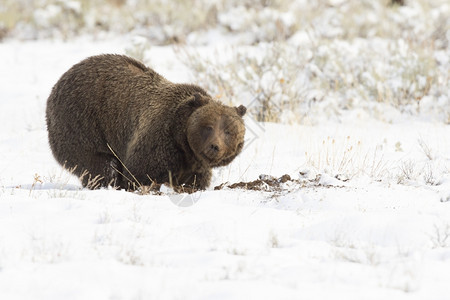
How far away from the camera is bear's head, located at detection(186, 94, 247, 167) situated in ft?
20.5

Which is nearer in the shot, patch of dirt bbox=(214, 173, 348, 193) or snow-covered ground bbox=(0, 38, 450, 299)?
snow-covered ground bbox=(0, 38, 450, 299)

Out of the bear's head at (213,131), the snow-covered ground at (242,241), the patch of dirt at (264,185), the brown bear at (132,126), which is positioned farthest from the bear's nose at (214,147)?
the snow-covered ground at (242,241)

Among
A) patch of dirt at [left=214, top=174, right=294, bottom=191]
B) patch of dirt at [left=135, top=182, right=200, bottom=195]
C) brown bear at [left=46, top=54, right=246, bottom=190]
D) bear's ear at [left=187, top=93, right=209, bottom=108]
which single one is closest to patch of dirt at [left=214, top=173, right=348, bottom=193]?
patch of dirt at [left=214, top=174, right=294, bottom=191]

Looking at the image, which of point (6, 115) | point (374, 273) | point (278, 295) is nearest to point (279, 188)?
point (374, 273)

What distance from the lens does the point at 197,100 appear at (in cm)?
652

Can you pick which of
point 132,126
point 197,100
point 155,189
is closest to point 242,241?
point 155,189

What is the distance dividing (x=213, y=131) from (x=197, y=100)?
1.48 feet

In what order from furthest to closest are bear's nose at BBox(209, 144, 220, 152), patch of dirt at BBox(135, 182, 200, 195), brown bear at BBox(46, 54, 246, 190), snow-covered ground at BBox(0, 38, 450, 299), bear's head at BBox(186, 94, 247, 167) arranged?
brown bear at BBox(46, 54, 246, 190) → bear's head at BBox(186, 94, 247, 167) → bear's nose at BBox(209, 144, 220, 152) → patch of dirt at BBox(135, 182, 200, 195) → snow-covered ground at BBox(0, 38, 450, 299)

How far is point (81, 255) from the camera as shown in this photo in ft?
12.6

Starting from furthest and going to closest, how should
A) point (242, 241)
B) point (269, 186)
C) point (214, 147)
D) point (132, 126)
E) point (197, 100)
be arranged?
1. point (132, 126)
2. point (197, 100)
3. point (214, 147)
4. point (269, 186)
5. point (242, 241)

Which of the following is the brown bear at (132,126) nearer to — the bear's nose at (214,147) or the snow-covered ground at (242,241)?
the bear's nose at (214,147)

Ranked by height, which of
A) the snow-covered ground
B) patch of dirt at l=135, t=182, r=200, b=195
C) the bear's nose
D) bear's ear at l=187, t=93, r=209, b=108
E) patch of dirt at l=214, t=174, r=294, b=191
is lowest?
the snow-covered ground

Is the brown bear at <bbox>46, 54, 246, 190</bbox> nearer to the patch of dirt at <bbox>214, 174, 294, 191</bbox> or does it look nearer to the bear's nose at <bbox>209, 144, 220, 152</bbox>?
the bear's nose at <bbox>209, 144, 220, 152</bbox>

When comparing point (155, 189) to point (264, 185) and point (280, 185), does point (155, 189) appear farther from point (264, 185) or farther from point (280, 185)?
point (280, 185)
